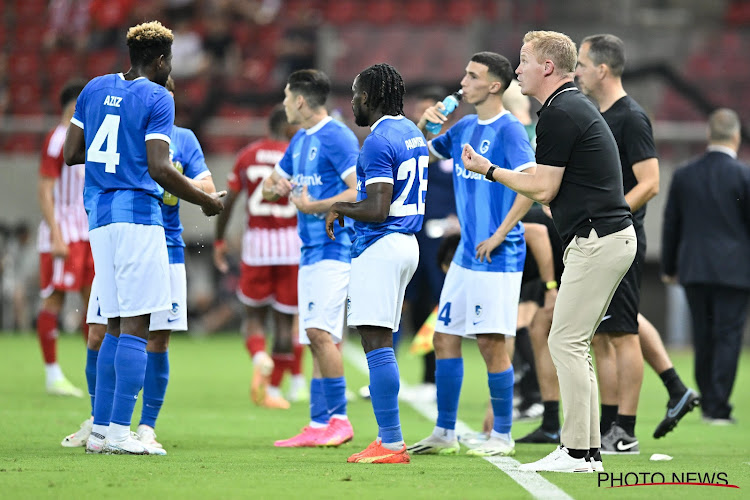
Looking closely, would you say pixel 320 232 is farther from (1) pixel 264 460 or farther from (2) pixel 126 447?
(2) pixel 126 447

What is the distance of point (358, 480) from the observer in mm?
5547

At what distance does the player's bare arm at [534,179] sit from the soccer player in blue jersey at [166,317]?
185 cm

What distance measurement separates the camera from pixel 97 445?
20.9 ft

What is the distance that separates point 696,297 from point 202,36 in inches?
472

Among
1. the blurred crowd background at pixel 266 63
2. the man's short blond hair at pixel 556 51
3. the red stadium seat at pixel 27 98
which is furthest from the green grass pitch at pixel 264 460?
the red stadium seat at pixel 27 98

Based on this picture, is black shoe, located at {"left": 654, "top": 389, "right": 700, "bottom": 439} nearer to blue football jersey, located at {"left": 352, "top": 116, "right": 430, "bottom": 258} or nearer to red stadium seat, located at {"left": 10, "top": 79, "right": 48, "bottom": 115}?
blue football jersey, located at {"left": 352, "top": 116, "right": 430, "bottom": 258}

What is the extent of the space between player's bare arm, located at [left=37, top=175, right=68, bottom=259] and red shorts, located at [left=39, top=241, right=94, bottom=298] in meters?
0.22

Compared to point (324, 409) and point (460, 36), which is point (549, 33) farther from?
point (460, 36)

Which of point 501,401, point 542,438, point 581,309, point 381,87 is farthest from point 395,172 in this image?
point 542,438

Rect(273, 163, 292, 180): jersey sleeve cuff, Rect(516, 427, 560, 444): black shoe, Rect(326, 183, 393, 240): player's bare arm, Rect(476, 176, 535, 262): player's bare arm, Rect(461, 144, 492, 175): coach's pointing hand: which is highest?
Rect(461, 144, 492, 175): coach's pointing hand

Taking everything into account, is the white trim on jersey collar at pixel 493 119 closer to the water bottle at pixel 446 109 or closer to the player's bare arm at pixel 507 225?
the water bottle at pixel 446 109

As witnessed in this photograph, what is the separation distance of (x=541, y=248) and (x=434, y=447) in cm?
164

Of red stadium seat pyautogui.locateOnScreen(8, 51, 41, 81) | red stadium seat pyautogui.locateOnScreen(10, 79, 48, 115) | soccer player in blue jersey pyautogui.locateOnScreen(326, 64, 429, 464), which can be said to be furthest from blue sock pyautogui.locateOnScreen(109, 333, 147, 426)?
red stadium seat pyautogui.locateOnScreen(8, 51, 41, 81)

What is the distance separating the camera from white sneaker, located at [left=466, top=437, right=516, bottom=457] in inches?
264
